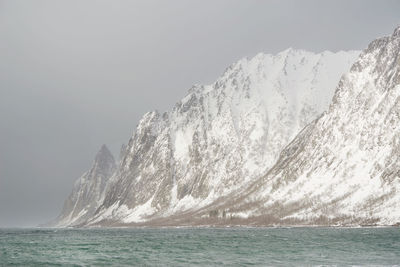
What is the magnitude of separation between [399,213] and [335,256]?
13774 centimetres

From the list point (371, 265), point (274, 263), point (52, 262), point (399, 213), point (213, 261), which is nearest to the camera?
point (371, 265)

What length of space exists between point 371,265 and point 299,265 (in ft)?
27.9

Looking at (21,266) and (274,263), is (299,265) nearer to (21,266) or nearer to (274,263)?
(274,263)

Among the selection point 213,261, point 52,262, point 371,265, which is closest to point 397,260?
point 371,265

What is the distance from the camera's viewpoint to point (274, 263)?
61031 millimetres

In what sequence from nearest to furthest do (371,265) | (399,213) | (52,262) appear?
(371,265) → (52,262) → (399,213)

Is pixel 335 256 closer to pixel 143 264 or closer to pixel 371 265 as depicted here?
pixel 371 265

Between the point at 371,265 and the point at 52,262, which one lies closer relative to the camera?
the point at 371,265

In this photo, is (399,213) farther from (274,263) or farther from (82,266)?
(82,266)

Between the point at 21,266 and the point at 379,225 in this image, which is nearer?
the point at 21,266

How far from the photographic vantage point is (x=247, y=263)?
204 feet

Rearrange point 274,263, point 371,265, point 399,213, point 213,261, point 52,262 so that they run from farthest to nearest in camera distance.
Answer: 1. point 399,213
2. point 52,262
3. point 213,261
4. point 274,263
5. point 371,265

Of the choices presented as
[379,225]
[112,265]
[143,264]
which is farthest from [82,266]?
[379,225]

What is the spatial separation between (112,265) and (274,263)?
2192 cm
